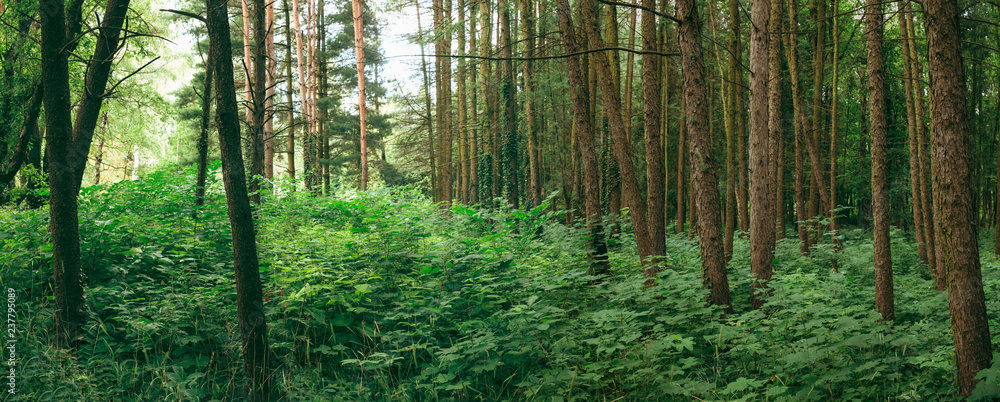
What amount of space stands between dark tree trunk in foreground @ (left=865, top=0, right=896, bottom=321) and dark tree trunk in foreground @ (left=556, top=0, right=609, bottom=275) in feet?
12.0

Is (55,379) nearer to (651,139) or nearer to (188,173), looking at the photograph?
(188,173)

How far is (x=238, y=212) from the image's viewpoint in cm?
402

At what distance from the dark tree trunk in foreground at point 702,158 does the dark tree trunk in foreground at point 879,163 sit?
7.32 ft

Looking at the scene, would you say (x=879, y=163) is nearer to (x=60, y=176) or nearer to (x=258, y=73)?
(x=60, y=176)

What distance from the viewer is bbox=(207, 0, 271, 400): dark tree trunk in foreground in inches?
155

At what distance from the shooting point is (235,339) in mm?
4859

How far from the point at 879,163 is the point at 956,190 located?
317 cm

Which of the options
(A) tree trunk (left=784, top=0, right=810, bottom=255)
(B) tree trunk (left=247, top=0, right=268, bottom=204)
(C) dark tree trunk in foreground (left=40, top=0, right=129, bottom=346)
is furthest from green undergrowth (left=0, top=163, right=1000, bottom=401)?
(A) tree trunk (left=784, top=0, right=810, bottom=255)

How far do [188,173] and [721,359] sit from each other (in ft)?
34.1

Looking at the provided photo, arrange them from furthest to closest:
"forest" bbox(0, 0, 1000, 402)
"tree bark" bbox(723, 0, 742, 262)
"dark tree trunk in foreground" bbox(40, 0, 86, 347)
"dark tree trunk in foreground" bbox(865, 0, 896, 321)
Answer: "tree bark" bbox(723, 0, 742, 262)
"dark tree trunk in foreground" bbox(865, 0, 896, 321)
"dark tree trunk in foreground" bbox(40, 0, 86, 347)
"forest" bbox(0, 0, 1000, 402)

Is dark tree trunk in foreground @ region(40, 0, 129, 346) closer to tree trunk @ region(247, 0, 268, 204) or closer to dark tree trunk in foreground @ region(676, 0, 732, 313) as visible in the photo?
tree trunk @ region(247, 0, 268, 204)

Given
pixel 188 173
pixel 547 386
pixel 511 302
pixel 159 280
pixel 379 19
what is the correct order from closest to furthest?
pixel 547 386
pixel 511 302
pixel 159 280
pixel 188 173
pixel 379 19

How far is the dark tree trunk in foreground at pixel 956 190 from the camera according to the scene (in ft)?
10.9

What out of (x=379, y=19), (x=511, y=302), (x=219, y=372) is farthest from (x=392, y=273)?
(x=379, y=19)
